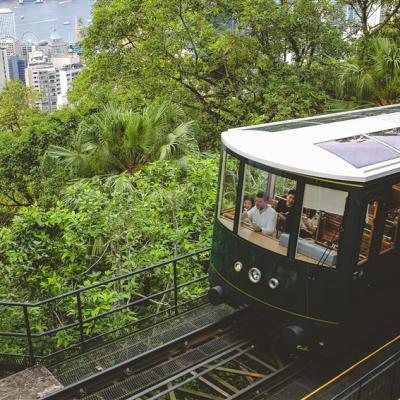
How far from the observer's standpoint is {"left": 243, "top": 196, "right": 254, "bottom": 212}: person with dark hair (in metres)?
7.42

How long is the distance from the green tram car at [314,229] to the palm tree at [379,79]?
23.2 feet

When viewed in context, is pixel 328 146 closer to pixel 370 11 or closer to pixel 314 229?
pixel 314 229

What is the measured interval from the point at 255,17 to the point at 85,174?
793 centimetres

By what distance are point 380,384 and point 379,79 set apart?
392 inches

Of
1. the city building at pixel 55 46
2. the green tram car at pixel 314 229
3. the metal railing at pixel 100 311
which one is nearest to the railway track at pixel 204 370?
the green tram car at pixel 314 229

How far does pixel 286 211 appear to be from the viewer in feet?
23.0

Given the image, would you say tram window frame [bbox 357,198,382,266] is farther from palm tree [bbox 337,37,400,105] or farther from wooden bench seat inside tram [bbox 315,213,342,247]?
palm tree [bbox 337,37,400,105]

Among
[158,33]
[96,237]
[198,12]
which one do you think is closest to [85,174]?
[96,237]

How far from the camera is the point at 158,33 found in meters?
17.2

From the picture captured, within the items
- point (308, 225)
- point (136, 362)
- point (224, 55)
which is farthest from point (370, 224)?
point (224, 55)

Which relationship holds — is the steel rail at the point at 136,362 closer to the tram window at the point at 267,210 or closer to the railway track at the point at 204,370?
the railway track at the point at 204,370

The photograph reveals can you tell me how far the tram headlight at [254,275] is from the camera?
730 centimetres

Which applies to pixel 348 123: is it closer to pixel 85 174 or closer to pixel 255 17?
pixel 85 174

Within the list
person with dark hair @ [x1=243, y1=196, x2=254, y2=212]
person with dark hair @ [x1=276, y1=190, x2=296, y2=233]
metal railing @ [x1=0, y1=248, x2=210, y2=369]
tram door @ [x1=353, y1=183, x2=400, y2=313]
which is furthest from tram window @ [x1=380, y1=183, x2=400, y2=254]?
metal railing @ [x1=0, y1=248, x2=210, y2=369]
